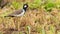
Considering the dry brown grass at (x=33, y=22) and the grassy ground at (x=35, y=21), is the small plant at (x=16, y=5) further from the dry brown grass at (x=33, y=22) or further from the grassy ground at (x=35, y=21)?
the dry brown grass at (x=33, y=22)

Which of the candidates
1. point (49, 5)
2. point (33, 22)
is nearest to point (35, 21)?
point (33, 22)

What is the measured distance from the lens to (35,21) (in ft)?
25.5

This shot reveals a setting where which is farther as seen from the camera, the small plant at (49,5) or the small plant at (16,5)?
the small plant at (16,5)

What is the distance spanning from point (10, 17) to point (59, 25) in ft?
4.70

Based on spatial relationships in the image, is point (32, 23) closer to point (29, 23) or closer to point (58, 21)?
point (29, 23)

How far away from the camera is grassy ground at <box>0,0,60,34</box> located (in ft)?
22.6

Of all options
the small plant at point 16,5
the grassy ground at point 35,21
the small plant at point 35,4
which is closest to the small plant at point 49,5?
the grassy ground at point 35,21

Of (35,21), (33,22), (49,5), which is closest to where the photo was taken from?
(33,22)

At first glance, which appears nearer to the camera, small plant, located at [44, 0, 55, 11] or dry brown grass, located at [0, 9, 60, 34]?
dry brown grass, located at [0, 9, 60, 34]

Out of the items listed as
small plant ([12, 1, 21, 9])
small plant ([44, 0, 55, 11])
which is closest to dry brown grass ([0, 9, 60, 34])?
small plant ([44, 0, 55, 11])

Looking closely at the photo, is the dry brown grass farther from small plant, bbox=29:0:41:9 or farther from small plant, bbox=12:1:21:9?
small plant, bbox=12:1:21:9

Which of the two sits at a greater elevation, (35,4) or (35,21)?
(35,4)

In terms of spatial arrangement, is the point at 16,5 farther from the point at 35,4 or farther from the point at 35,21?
the point at 35,21

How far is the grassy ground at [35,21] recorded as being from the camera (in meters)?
6.90
